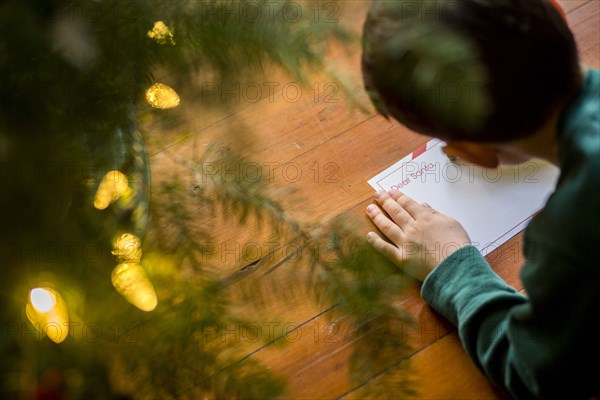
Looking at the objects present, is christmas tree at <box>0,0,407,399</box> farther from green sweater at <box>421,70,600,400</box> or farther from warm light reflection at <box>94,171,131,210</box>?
green sweater at <box>421,70,600,400</box>

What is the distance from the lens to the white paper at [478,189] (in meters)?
0.89

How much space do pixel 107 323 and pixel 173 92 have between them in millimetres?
211

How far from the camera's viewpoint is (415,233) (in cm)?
88

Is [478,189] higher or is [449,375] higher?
[478,189]

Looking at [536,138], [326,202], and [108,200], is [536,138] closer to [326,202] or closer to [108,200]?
[326,202]

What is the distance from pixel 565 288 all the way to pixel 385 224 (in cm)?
32

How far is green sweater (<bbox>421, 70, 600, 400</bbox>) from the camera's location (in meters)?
0.60

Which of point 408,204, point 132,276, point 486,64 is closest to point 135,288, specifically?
point 132,276

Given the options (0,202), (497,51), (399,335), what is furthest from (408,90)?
(0,202)

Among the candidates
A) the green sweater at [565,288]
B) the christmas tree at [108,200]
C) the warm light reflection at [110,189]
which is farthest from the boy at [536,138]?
the warm light reflection at [110,189]

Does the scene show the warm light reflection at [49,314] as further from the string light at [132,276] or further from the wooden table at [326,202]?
the wooden table at [326,202]

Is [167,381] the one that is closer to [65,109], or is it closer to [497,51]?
[65,109]

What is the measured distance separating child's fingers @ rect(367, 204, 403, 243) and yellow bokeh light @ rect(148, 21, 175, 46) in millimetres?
493

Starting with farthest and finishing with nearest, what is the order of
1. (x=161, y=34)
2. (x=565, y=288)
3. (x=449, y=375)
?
1. (x=449, y=375)
2. (x=565, y=288)
3. (x=161, y=34)
